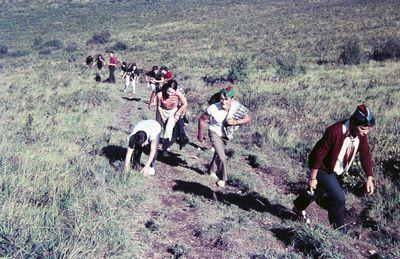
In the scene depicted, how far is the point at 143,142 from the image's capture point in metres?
6.18

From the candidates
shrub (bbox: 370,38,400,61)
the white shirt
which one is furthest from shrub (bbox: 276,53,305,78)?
the white shirt

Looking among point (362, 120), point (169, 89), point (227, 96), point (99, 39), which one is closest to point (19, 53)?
point (99, 39)

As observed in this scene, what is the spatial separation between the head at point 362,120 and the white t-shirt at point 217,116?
238cm

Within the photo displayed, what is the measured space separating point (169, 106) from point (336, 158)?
3.94 metres

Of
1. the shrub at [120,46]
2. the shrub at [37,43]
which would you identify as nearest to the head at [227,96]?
the shrub at [120,46]

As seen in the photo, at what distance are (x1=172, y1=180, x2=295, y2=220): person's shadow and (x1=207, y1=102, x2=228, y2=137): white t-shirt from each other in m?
1.03

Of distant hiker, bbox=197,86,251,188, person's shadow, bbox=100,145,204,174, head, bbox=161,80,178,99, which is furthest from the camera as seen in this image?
head, bbox=161,80,178,99

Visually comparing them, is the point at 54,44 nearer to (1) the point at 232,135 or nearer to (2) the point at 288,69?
(2) the point at 288,69

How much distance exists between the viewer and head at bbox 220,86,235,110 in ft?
20.4

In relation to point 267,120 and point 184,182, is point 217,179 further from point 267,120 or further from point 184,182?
point 267,120

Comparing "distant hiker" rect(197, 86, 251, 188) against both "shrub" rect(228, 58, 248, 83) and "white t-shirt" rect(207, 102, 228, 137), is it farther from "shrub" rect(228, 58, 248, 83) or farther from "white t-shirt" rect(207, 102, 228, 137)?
"shrub" rect(228, 58, 248, 83)

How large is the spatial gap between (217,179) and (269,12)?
188ft

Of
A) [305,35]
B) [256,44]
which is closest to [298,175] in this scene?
[256,44]

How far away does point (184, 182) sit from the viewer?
7125mm
